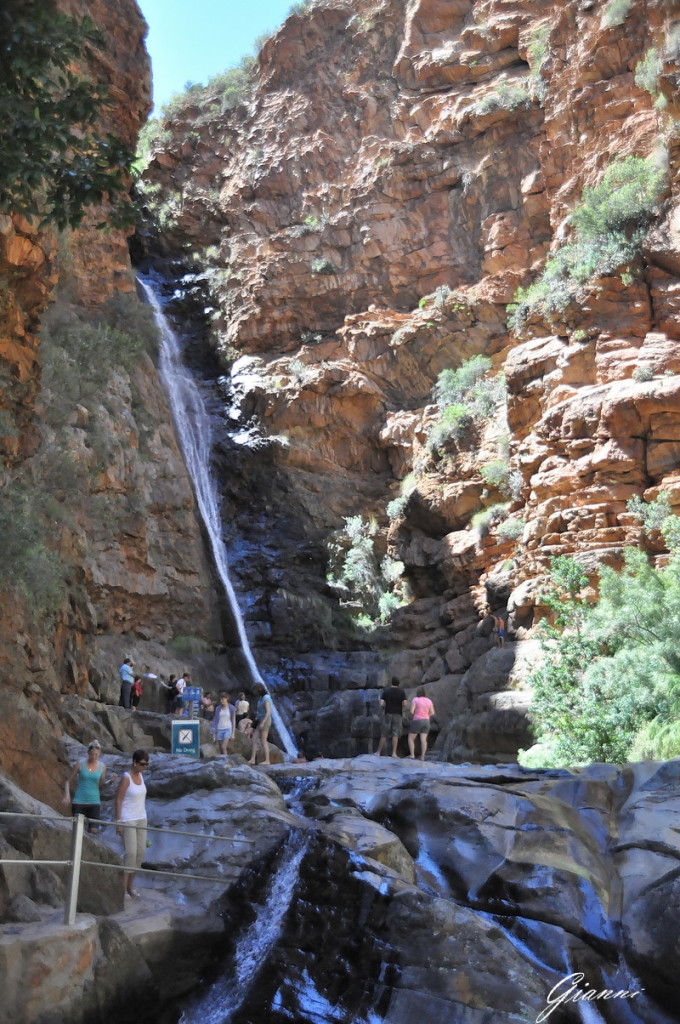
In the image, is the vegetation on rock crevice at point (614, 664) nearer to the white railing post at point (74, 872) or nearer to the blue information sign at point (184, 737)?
the blue information sign at point (184, 737)

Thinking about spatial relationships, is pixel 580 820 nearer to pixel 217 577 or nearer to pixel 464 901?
pixel 464 901

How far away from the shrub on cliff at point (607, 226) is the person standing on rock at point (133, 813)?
1741cm

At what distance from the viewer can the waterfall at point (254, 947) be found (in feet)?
25.9

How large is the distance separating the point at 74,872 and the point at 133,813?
2316 millimetres

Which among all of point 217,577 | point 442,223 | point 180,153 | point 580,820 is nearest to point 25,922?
point 580,820

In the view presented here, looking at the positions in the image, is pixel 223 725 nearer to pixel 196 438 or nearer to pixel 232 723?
pixel 232 723

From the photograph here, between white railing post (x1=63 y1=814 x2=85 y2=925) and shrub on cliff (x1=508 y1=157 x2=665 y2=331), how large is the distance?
62.6 feet

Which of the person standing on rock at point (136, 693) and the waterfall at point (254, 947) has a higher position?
the person standing on rock at point (136, 693)

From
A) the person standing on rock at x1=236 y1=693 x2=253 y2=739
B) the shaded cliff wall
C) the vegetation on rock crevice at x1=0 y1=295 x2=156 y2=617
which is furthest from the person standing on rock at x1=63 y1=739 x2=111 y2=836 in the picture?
the person standing on rock at x1=236 y1=693 x2=253 y2=739

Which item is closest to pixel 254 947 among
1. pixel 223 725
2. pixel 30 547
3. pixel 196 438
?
pixel 223 725

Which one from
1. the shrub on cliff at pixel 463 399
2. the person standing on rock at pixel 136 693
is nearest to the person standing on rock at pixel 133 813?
the person standing on rock at pixel 136 693

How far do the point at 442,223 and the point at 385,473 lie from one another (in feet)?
32.3

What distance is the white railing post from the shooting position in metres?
6.77

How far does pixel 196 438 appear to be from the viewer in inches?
Answer: 1216
